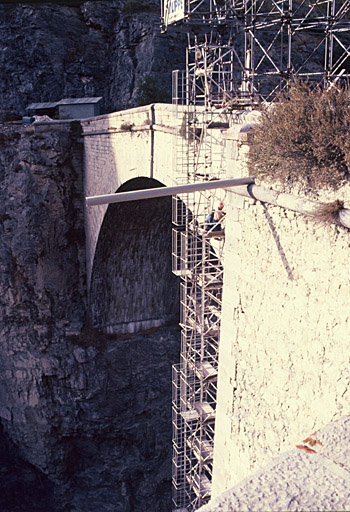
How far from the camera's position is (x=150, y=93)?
1653cm

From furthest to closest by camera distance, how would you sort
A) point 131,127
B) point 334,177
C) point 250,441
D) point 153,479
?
point 153,479 → point 131,127 → point 250,441 → point 334,177

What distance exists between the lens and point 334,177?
12.7ft

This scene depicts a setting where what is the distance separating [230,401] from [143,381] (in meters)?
8.18

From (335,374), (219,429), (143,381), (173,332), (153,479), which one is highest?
(335,374)

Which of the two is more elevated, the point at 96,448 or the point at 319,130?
the point at 319,130

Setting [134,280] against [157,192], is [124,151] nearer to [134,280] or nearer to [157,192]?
[134,280]

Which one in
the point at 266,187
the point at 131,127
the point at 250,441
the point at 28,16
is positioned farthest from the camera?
the point at 28,16

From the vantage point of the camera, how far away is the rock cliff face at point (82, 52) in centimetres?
1811

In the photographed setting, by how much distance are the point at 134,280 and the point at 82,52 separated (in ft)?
31.4

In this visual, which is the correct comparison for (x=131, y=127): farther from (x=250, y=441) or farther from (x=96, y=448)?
(x=96, y=448)

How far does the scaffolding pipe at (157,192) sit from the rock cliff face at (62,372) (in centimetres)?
929

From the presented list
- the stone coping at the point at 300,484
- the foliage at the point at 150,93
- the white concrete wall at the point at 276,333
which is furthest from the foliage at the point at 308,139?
the foliage at the point at 150,93

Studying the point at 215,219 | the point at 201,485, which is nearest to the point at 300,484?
the point at 215,219

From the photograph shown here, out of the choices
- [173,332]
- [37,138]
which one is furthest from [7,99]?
[173,332]
